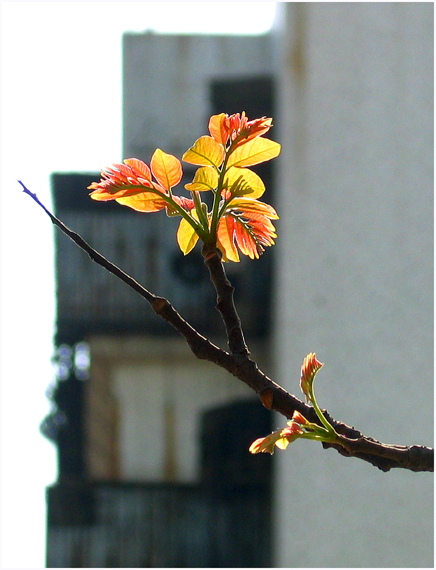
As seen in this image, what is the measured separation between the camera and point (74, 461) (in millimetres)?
3613

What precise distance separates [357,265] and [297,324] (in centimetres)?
33

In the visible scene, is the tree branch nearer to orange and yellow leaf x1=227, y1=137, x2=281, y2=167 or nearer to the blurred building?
orange and yellow leaf x1=227, y1=137, x2=281, y2=167

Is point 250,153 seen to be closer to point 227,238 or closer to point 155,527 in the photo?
point 227,238

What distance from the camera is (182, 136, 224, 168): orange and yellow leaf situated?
1.35 feet

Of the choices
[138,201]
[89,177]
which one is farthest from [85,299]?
[138,201]

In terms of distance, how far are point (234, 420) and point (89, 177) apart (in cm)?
115

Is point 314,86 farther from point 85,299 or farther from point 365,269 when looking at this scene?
point 85,299

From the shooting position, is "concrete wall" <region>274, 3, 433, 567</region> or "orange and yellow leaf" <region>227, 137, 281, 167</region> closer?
"orange and yellow leaf" <region>227, 137, 281, 167</region>

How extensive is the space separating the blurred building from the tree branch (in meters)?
2.91

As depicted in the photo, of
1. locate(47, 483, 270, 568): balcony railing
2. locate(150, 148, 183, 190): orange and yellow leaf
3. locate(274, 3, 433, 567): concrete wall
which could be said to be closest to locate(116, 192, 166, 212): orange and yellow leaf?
locate(150, 148, 183, 190): orange and yellow leaf

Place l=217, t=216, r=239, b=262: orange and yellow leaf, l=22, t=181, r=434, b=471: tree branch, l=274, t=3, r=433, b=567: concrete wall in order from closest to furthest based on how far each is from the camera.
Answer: l=22, t=181, r=434, b=471: tree branch < l=217, t=216, r=239, b=262: orange and yellow leaf < l=274, t=3, r=433, b=567: concrete wall

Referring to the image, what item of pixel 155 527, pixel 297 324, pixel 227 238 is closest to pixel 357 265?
pixel 297 324

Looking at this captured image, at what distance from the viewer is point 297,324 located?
135 inches

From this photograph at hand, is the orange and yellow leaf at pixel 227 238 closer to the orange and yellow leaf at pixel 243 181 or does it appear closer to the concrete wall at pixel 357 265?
the orange and yellow leaf at pixel 243 181
